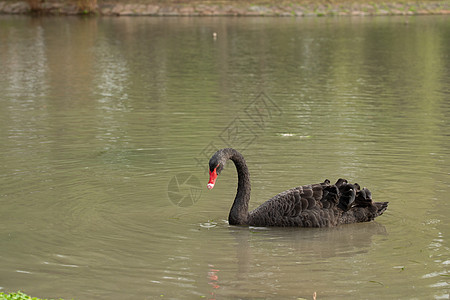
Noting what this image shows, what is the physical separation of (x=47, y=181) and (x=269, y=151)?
299 centimetres

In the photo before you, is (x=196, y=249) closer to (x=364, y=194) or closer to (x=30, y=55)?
(x=364, y=194)

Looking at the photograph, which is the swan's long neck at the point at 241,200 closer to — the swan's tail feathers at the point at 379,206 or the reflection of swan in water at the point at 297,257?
the reflection of swan in water at the point at 297,257

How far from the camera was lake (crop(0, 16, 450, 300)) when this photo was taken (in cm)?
563

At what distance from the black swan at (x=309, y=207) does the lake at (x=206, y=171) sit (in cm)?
11

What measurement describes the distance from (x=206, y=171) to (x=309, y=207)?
7.93 feet

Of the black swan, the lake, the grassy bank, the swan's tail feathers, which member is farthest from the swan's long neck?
the grassy bank

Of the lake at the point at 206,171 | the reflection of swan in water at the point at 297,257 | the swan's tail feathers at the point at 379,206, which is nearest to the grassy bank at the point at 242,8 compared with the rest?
the lake at the point at 206,171

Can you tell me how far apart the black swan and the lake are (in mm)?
108

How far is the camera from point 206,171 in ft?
29.2

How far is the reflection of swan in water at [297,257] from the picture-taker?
5383mm

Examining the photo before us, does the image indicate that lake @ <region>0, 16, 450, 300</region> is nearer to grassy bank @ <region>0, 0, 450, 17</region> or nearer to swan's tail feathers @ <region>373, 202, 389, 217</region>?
swan's tail feathers @ <region>373, 202, 389, 217</region>

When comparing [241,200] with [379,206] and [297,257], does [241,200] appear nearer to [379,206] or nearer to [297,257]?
[297,257]

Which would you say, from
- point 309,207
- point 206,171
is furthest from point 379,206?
point 206,171

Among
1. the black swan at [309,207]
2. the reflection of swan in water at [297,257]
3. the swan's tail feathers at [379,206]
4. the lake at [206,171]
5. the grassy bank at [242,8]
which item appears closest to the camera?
the reflection of swan in water at [297,257]
